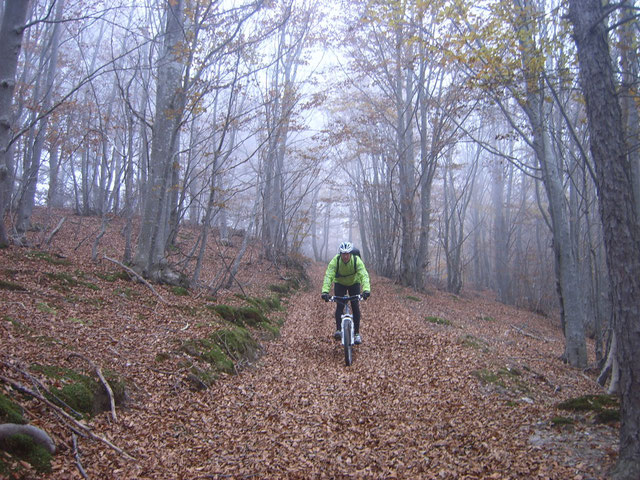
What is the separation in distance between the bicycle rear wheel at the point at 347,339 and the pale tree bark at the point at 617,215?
423 centimetres

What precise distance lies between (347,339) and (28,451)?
4.89 metres

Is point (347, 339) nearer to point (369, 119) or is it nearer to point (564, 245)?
point (564, 245)

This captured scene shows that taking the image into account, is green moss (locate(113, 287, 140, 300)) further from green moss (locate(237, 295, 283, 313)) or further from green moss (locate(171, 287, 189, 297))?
green moss (locate(237, 295, 283, 313))

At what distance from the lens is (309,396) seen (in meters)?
5.77

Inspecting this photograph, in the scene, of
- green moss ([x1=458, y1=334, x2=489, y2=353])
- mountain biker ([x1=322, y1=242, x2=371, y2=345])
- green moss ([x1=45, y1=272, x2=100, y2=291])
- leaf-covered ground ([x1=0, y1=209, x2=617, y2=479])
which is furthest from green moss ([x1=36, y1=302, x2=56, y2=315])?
green moss ([x1=458, y1=334, x2=489, y2=353])

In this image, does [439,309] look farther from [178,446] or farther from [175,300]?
[178,446]

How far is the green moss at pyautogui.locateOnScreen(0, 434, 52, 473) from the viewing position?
9.74 feet

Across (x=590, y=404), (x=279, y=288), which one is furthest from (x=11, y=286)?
(x=279, y=288)

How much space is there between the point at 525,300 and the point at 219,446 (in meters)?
19.0

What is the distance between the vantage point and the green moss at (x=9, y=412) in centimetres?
315

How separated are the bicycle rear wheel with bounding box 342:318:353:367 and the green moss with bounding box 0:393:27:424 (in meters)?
4.77

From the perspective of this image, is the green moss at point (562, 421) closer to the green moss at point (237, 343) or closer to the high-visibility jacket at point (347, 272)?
the high-visibility jacket at point (347, 272)

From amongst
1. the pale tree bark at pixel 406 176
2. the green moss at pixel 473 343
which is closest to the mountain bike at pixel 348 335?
the green moss at pixel 473 343

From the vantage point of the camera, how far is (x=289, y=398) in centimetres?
566
